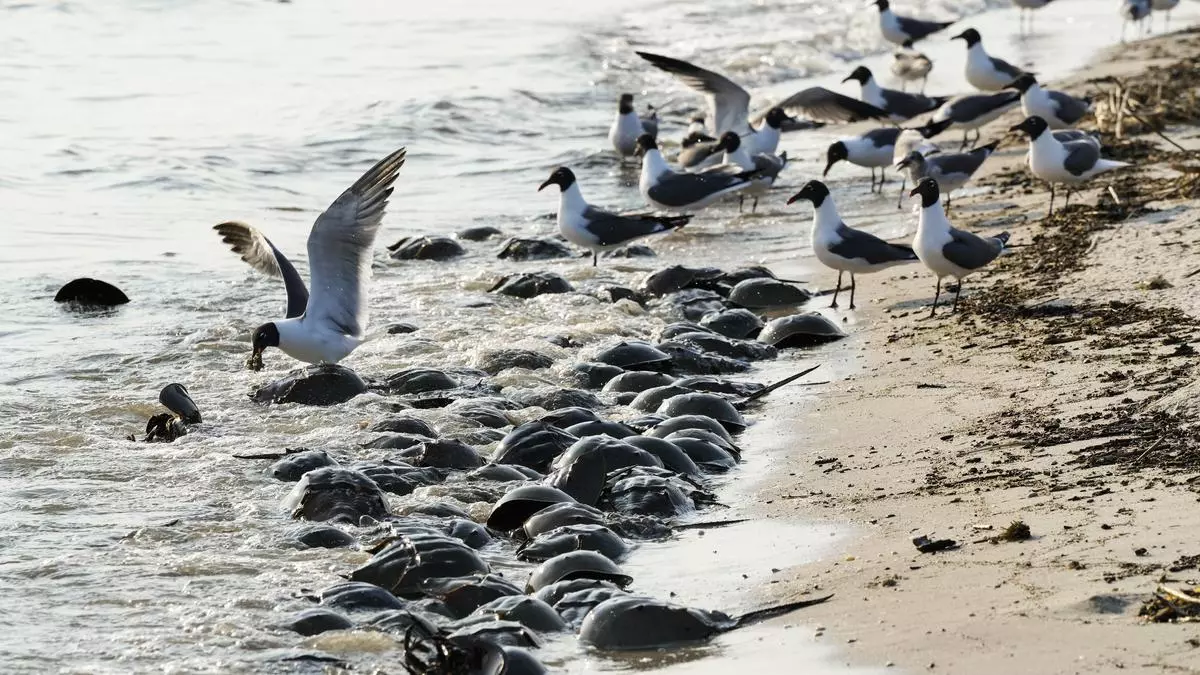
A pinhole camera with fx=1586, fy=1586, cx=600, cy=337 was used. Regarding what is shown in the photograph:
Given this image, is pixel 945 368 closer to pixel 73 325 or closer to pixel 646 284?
pixel 646 284

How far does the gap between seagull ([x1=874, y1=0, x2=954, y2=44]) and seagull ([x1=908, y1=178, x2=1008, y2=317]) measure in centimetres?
1318

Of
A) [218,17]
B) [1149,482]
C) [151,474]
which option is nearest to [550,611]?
[1149,482]

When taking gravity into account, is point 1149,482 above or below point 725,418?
above

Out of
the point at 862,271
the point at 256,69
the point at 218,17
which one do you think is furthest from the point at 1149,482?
the point at 218,17

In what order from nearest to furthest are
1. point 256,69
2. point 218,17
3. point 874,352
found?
1. point 874,352
2. point 256,69
3. point 218,17

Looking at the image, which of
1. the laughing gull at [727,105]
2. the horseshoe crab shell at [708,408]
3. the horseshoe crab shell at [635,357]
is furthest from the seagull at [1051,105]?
the horseshoe crab shell at [708,408]

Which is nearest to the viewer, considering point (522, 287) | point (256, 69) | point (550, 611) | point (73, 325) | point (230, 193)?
point (550, 611)

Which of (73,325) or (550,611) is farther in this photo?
(73,325)

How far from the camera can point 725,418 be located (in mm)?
7699

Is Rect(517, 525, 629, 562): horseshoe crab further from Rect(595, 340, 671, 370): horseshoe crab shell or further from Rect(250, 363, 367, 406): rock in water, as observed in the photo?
Rect(595, 340, 671, 370): horseshoe crab shell

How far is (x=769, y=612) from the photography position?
5.21 m

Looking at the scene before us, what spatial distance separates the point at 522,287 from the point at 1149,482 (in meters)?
5.76

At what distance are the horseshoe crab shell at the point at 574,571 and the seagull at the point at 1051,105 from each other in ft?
33.6

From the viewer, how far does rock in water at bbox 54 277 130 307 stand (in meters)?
10.3
